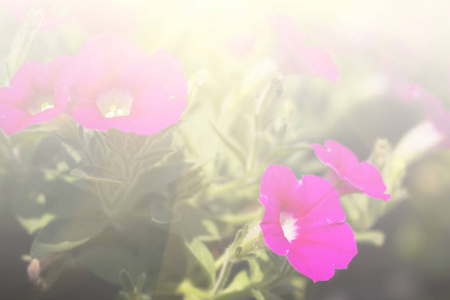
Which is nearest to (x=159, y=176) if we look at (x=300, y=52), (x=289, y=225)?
(x=289, y=225)

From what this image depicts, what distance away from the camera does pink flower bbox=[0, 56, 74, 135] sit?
2.14 feet

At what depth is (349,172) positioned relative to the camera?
797 millimetres

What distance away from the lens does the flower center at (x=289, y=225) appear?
728mm

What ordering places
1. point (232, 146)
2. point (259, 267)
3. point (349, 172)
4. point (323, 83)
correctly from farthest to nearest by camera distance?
point (323, 83), point (232, 146), point (259, 267), point (349, 172)

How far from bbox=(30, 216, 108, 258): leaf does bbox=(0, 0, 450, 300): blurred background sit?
9.3 inches

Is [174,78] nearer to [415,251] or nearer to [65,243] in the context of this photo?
[65,243]

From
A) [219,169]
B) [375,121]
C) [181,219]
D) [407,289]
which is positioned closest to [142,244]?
[181,219]

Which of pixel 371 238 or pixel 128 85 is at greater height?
pixel 128 85

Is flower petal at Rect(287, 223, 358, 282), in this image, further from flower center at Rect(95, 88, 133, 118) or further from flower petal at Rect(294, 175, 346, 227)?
flower center at Rect(95, 88, 133, 118)

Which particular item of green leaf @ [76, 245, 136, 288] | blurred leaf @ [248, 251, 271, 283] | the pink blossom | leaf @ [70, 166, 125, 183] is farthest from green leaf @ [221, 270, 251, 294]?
the pink blossom

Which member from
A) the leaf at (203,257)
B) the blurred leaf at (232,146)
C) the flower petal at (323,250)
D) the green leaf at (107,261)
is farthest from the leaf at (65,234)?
the flower petal at (323,250)

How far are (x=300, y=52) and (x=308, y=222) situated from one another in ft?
1.50

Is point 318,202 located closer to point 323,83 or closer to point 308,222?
point 308,222

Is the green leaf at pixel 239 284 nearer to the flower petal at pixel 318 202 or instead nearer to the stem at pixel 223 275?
the stem at pixel 223 275
